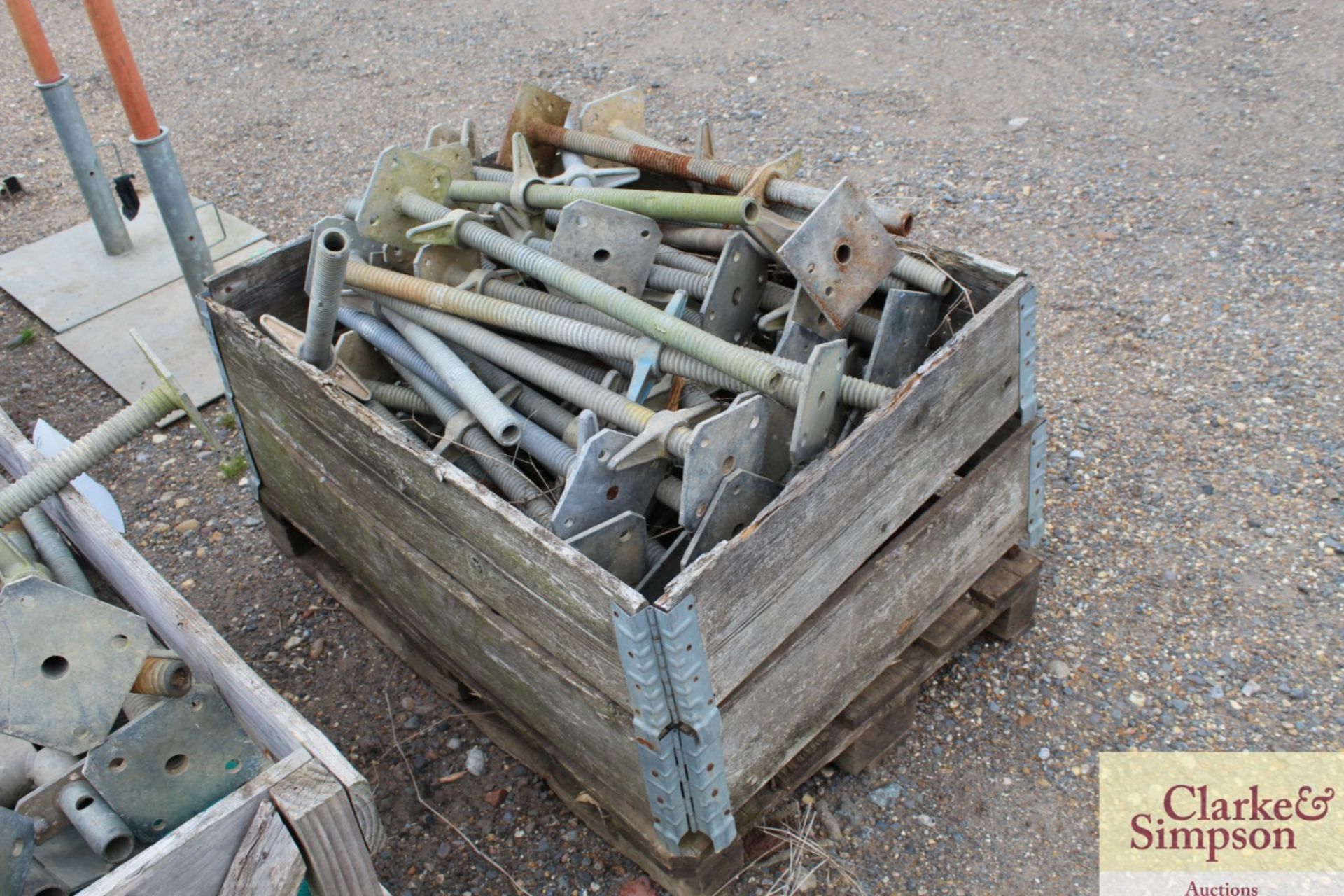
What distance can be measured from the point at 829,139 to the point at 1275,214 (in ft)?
7.08

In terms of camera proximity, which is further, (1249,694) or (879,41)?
(879,41)

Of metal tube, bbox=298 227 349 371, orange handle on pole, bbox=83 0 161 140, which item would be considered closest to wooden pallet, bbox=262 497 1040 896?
metal tube, bbox=298 227 349 371

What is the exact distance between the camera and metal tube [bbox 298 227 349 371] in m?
2.36

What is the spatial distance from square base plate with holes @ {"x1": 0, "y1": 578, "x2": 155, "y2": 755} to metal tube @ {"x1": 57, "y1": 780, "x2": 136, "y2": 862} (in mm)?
111

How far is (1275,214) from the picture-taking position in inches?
186

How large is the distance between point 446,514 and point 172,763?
0.73 metres

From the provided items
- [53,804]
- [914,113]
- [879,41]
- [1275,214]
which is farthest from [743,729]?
[879,41]

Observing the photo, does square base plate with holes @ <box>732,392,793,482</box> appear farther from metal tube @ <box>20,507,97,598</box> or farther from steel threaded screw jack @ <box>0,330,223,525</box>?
metal tube @ <box>20,507,97,598</box>

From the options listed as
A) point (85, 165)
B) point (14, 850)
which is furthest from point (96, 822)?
point (85, 165)

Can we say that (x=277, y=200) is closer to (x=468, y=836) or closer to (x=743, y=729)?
(x=468, y=836)

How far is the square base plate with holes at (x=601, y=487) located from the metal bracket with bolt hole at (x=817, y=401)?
1.04ft

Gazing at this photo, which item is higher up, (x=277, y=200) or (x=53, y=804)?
(x=53, y=804)

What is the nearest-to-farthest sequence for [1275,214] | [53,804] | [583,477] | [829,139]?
[53,804], [583,477], [1275,214], [829,139]

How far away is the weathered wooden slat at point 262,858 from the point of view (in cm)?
175
